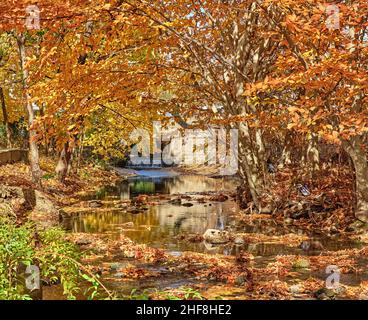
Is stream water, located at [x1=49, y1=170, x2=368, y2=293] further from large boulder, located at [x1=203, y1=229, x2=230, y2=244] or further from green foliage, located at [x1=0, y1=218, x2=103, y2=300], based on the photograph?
green foliage, located at [x1=0, y1=218, x2=103, y2=300]

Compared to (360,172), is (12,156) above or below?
above

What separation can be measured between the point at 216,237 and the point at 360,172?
455 cm

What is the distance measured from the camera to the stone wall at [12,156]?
27281 millimetres

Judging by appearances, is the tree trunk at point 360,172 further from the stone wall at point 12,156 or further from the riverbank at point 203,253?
the stone wall at point 12,156

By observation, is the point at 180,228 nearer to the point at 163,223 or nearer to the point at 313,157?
the point at 163,223

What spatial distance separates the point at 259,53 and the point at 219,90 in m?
2.48

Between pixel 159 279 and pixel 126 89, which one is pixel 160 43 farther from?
pixel 159 279

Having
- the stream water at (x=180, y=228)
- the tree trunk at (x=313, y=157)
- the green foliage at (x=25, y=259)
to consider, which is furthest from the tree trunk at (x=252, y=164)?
the green foliage at (x=25, y=259)

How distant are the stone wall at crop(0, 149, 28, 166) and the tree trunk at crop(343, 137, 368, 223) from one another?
64.5ft

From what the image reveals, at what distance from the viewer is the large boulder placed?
1354 centimetres

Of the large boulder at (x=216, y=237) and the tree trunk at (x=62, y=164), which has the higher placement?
the tree trunk at (x=62, y=164)

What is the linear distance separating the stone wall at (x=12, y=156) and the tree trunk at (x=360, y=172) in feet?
64.5

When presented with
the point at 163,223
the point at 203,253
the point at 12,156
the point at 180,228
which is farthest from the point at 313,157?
the point at 12,156

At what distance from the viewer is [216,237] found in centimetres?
1371
